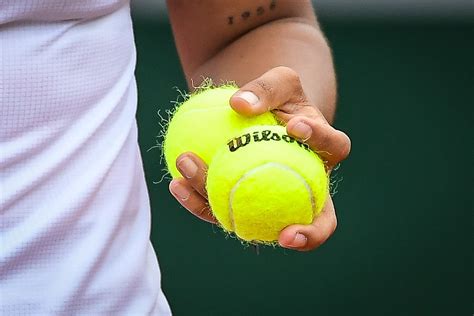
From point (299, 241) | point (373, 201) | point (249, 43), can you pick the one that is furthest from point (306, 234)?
point (373, 201)

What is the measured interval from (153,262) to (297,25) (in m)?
0.45

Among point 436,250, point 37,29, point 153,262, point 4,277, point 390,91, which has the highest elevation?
point 37,29

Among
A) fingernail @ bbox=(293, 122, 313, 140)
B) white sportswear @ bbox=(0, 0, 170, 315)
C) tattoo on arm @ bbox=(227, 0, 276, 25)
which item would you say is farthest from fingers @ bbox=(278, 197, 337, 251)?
tattoo on arm @ bbox=(227, 0, 276, 25)

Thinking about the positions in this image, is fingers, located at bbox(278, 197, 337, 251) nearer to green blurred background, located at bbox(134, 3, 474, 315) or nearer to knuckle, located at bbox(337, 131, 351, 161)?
knuckle, located at bbox(337, 131, 351, 161)

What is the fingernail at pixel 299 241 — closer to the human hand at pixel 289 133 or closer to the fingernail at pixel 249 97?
the human hand at pixel 289 133

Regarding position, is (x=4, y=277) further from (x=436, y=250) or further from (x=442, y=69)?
(x=442, y=69)

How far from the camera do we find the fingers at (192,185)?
1027 mm

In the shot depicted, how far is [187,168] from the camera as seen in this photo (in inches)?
40.4

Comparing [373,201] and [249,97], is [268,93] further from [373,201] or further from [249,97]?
[373,201]

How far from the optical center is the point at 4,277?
999 millimetres

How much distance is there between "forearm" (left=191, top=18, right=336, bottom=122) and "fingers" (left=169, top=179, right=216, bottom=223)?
24cm

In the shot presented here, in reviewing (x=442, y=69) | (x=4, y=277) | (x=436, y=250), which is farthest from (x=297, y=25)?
(x=442, y=69)

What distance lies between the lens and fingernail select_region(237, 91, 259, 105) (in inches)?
38.7

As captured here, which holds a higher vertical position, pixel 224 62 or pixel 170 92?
pixel 224 62
